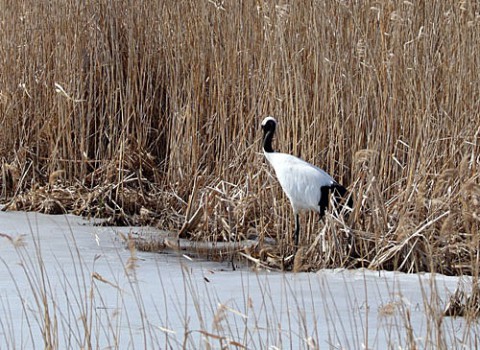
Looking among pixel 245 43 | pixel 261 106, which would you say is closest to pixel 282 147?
pixel 261 106

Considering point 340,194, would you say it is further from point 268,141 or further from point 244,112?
point 244,112

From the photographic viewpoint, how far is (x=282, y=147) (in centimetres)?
458

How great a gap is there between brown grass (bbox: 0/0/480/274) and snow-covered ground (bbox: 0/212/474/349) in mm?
266

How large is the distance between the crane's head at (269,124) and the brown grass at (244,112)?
0.41 feet

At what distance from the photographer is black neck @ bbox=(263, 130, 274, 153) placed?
4.39 metres

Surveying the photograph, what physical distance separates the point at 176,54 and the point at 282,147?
2.74ft

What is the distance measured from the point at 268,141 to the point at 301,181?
0.41 m

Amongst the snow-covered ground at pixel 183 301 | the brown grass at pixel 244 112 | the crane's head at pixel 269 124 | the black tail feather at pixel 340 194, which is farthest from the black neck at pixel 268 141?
the snow-covered ground at pixel 183 301

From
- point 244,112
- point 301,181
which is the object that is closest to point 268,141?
point 301,181

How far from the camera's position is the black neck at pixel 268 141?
439 cm

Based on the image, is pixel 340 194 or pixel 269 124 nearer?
pixel 340 194

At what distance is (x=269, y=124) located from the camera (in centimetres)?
437

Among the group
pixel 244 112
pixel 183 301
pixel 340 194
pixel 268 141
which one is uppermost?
pixel 244 112

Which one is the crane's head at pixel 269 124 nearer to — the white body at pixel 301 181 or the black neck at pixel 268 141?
the black neck at pixel 268 141
